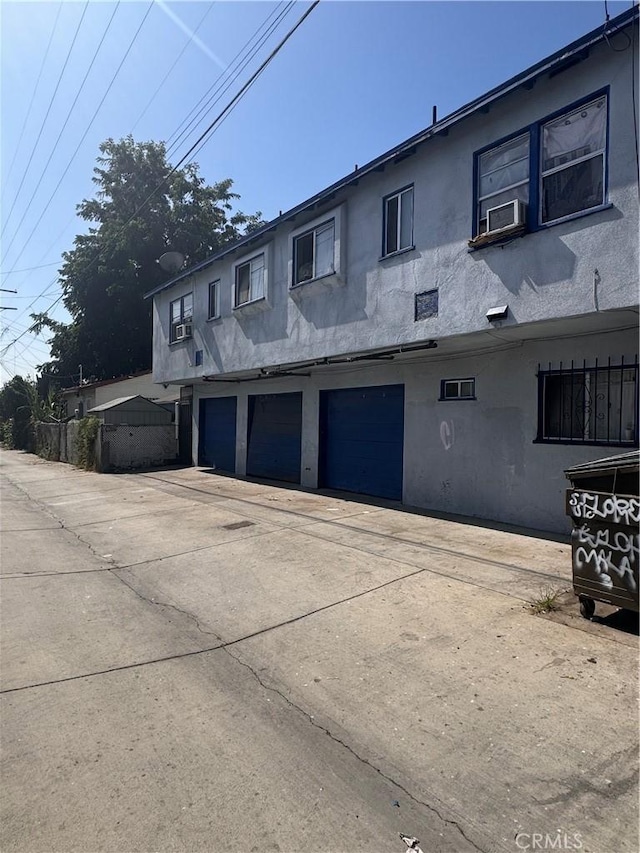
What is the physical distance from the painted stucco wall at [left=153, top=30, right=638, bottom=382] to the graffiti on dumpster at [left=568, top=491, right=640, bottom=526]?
8.38 feet

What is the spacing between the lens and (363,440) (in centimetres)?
1159

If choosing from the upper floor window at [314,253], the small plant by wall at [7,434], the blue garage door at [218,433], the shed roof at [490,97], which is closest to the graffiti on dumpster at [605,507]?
the shed roof at [490,97]

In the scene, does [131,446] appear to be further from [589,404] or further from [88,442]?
[589,404]

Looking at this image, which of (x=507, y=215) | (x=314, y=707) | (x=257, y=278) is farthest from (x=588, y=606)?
(x=257, y=278)

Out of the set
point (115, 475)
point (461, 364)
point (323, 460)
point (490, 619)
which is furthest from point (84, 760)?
point (115, 475)

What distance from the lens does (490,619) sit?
4613 millimetres

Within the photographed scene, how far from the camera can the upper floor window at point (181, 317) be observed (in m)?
16.5

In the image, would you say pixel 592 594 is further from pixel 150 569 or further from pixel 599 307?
pixel 150 569

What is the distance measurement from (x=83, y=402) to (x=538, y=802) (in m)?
30.8

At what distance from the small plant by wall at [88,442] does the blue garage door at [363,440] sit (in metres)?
10.0

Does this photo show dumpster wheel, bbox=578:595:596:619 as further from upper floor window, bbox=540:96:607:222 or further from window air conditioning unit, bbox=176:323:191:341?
window air conditioning unit, bbox=176:323:191:341

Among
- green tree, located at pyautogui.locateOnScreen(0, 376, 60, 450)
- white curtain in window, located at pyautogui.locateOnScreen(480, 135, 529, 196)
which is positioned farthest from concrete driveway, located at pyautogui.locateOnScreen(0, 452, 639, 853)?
green tree, located at pyautogui.locateOnScreen(0, 376, 60, 450)

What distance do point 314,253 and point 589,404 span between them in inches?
238

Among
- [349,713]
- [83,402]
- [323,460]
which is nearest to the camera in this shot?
[349,713]
